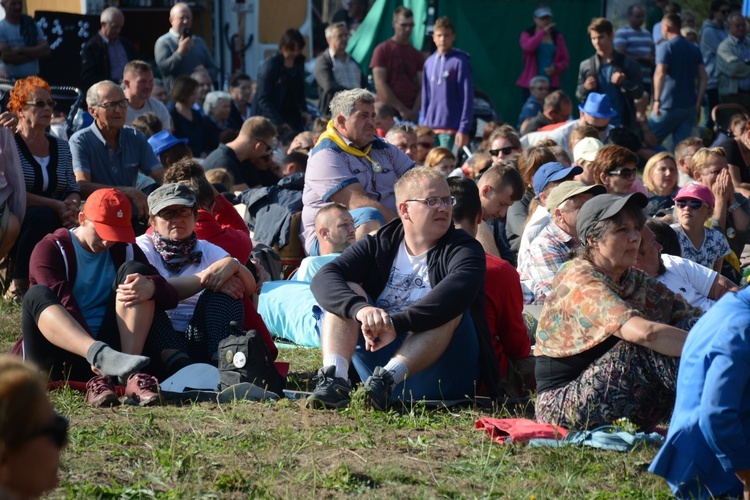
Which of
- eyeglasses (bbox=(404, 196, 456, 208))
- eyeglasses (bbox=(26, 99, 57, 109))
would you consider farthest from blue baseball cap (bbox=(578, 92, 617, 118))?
eyeglasses (bbox=(404, 196, 456, 208))

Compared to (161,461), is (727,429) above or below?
above

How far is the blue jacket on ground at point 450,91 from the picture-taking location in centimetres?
1352

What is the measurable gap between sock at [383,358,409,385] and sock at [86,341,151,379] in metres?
1.24

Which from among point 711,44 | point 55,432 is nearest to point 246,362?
point 55,432

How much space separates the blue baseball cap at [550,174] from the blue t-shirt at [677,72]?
795 centimetres

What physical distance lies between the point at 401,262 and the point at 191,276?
47.3 inches

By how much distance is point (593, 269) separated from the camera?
4.97m

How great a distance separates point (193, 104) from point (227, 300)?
7.23 m

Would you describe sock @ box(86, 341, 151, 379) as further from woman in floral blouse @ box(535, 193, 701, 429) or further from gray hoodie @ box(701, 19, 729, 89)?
gray hoodie @ box(701, 19, 729, 89)

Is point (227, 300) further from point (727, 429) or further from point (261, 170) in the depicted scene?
point (261, 170)

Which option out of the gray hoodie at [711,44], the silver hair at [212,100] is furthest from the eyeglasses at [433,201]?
the gray hoodie at [711,44]

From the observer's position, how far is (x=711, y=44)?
17.6 m

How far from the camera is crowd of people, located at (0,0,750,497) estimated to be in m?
4.82

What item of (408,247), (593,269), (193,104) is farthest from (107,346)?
(193,104)
